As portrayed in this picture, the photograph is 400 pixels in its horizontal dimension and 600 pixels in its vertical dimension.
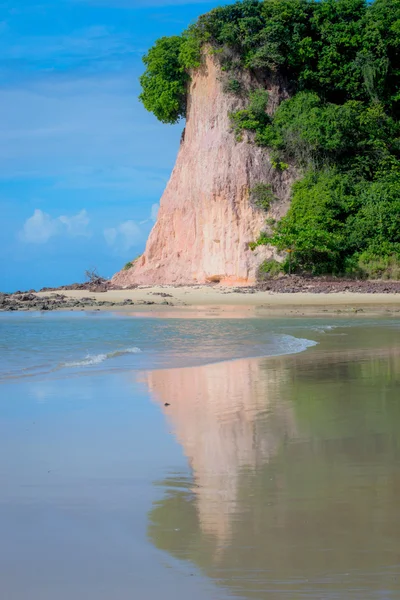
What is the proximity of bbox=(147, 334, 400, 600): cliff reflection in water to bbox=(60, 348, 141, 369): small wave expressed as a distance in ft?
10.7

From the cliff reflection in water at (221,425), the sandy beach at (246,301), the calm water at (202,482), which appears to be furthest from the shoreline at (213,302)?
A: the calm water at (202,482)

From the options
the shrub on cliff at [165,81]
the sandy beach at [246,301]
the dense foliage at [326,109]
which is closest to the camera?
the sandy beach at [246,301]

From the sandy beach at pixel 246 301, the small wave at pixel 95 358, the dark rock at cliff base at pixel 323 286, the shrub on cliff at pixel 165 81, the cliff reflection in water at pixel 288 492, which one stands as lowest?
the cliff reflection in water at pixel 288 492

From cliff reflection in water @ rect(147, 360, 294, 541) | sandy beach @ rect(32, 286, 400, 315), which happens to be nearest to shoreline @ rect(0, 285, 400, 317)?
sandy beach @ rect(32, 286, 400, 315)

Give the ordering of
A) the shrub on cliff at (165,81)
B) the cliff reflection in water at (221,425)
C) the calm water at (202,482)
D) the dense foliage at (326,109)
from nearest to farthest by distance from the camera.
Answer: the calm water at (202,482) → the cliff reflection in water at (221,425) → the dense foliage at (326,109) → the shrub on cliff at (165,81)

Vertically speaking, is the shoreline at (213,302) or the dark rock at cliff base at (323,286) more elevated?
the dark rock at cliff base at (323,286)

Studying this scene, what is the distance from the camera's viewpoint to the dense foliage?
109 ft

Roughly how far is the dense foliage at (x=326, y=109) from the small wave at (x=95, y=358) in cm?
1972

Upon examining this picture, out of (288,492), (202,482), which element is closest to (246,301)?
(202,482)

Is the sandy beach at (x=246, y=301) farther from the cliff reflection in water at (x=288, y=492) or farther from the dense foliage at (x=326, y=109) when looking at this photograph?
the cliff reflection in water at (x=288, y=492)

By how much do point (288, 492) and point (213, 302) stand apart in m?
23.2

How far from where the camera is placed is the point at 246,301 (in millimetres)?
27500

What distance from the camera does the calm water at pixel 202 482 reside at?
347cm

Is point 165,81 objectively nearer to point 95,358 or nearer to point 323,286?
point 323,286
